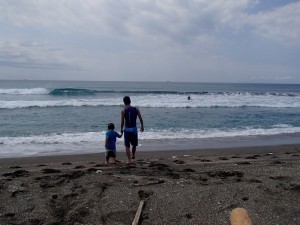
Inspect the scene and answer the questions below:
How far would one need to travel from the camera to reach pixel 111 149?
311 inches

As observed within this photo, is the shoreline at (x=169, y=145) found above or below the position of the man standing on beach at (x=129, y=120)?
below

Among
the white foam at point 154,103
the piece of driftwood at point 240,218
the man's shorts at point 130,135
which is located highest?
the piece of driftwood at point 240,218

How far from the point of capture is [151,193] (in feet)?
17.4

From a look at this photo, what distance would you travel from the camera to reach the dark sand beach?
179 inches

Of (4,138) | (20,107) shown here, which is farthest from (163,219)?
(20,107)

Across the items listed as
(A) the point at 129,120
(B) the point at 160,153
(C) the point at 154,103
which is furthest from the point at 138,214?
(C) the point at 154,103

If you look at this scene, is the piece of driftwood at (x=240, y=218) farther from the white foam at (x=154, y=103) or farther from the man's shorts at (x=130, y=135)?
the white foam at (x=154, y=103)

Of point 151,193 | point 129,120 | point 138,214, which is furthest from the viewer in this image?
point 129,120

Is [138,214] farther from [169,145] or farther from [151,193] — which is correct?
[169,145]

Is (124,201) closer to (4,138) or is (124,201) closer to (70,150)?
(70,150)

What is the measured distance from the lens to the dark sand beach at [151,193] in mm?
4555

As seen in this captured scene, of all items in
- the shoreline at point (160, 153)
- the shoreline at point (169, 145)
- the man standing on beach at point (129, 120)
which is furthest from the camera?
the shoreline at point (169, 145)

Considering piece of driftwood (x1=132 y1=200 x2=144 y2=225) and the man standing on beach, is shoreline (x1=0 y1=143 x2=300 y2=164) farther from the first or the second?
piece of driftwood (x1=132 y1=200 x2=144 y2=225)

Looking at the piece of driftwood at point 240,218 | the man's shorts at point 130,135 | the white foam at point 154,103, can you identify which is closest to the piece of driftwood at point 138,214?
the piece of driftwood at point 240,218
